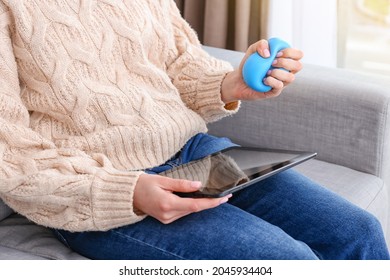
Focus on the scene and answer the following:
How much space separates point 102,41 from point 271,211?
412 millimetres

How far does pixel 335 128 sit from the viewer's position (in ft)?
4.83

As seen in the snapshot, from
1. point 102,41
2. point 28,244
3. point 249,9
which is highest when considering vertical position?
point 102,41

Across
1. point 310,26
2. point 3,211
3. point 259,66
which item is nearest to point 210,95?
point 259,66

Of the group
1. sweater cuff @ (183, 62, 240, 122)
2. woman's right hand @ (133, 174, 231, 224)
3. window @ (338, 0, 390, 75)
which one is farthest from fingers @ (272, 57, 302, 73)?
window @ (338, 0, 390, 75)

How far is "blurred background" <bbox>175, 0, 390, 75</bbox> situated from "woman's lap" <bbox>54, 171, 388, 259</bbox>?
994mm

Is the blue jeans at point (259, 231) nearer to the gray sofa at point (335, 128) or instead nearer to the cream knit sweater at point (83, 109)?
the cream knit sweater at point (83, 109)

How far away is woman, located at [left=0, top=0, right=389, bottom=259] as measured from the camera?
1009mm

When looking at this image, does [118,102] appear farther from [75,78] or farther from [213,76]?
[213,76]

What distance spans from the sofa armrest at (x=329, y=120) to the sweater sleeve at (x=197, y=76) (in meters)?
0.24

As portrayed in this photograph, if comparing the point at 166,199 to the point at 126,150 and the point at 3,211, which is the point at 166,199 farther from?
the point at 3,211

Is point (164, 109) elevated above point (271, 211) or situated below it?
above

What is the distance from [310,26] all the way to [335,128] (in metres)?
0.71
